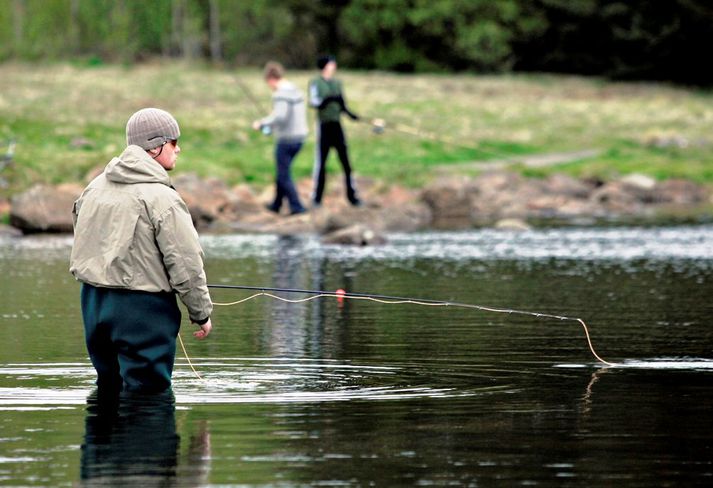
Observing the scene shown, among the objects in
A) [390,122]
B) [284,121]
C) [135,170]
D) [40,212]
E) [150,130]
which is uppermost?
[150,130]

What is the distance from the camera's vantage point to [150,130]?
877cm

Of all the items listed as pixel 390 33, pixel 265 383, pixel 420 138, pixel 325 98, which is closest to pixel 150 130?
pixel 265 383

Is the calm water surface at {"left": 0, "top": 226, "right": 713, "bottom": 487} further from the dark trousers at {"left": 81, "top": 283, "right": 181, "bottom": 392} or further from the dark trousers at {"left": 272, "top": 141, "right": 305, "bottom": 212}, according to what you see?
the dark trousers at {"left": 272, "top": 141, "right": 305, "bottom": 212}

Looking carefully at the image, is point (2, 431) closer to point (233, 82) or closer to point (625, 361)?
point (625, 361)

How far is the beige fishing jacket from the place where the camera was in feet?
27.8

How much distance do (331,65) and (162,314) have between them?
15216 mm

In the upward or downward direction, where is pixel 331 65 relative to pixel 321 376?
upward

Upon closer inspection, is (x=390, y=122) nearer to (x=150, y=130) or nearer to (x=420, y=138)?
(x=420, y=138)

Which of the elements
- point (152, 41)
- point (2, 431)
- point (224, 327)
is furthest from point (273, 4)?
point (2, 431)

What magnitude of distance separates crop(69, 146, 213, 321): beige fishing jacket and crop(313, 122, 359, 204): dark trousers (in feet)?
49.6

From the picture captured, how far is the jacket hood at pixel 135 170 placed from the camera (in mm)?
8594

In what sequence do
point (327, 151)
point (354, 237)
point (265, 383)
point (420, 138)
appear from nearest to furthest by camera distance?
1. point (265, 383)
2. point (354, 237)
3. point (327, 151)
4. point (420, 138)

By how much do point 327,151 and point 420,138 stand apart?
13709 millimetres

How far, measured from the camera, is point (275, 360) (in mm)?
10672
